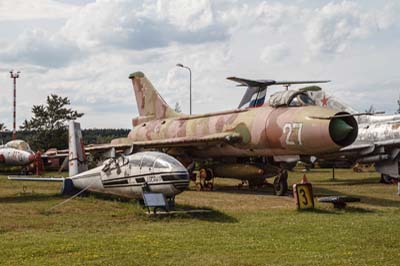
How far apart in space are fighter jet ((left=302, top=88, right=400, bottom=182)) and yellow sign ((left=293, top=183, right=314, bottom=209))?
1151 centimetres

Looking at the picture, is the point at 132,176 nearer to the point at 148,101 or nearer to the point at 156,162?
the point at 156,162

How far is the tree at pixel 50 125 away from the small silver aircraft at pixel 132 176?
44.3 meters

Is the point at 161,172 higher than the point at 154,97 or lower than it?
lower

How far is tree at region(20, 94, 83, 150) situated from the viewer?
63.8 meters

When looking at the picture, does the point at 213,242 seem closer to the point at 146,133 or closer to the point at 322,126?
the point at 322,126

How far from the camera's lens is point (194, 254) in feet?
32.1

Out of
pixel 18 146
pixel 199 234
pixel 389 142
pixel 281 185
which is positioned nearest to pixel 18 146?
pixel 18 146

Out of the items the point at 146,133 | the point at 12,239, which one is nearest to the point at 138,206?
the point at 12,239

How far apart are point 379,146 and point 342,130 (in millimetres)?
9602

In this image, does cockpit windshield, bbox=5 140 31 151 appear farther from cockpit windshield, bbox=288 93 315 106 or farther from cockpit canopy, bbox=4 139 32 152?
cockpit windshield, bbox=288 93 315 106

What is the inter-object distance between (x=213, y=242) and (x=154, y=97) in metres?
19.6

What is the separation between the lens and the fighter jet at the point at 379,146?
27.9 meters

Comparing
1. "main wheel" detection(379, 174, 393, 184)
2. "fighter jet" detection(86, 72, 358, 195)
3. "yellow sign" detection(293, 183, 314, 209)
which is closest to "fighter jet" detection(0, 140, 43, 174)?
"fighter jet" detection(86, 72, 358, 195)

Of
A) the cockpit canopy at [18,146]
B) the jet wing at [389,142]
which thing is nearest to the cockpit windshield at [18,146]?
the cockpit canopy at [18,146]
